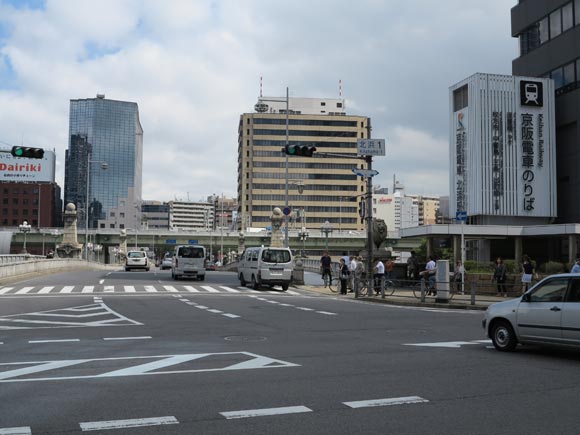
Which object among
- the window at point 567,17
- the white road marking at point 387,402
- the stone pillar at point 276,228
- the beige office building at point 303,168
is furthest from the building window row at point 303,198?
the white road marking at point 387,402

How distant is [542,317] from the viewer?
10219mm

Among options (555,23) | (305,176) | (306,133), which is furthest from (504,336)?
(306,133)

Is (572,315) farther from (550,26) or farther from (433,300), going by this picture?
(550,26)

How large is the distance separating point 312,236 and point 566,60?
6665 centimetres

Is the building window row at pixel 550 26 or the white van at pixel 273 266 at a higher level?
the building window row at pixel 550 26

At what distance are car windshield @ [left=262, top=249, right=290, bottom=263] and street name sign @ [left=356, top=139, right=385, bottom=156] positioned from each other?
270 inches

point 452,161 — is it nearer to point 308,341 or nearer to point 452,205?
point 452,205

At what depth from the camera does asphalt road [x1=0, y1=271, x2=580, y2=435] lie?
589 centimetres

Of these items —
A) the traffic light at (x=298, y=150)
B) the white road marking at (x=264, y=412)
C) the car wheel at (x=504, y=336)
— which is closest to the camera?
the white road marking at (x=264, y=412)

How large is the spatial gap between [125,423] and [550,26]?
160 ft

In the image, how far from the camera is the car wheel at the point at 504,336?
10.7m

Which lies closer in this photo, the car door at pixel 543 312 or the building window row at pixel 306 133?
the car door at pixel 543 312

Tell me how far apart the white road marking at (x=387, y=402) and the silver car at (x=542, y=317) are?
4.14 metres

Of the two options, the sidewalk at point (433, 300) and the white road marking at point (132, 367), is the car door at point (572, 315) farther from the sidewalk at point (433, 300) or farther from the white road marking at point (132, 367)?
the sidewalk at point (433, 300)
